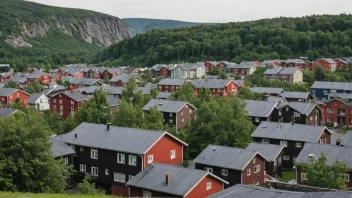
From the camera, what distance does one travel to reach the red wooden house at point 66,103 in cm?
5047

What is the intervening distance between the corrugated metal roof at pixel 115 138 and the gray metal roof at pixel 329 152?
27.4ft

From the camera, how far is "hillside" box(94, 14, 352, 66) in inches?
4230

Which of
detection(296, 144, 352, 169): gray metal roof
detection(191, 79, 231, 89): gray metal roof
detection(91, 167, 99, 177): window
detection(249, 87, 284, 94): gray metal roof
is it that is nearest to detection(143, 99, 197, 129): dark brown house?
detection(249, 87, 284, 94): gray metal roof

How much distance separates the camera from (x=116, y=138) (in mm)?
25469

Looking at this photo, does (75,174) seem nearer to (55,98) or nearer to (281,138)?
(281,138)

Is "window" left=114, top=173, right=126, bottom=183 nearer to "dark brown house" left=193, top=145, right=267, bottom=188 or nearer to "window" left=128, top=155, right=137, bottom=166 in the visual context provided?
"window" left=128, top=155, right=137, bottom=166

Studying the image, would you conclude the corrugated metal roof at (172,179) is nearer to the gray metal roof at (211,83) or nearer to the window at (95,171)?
the window at (95,171)

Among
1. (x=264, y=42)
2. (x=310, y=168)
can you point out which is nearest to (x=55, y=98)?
(x=310, y=168)

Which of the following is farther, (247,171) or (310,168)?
(247,171)

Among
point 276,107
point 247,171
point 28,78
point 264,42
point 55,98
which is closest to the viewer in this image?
point 247,171

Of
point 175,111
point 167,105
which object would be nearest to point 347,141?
point 175,111

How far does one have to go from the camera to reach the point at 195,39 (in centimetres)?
12750

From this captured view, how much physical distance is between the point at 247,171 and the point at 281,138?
332 inches

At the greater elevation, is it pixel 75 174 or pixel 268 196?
pixel 268 196
